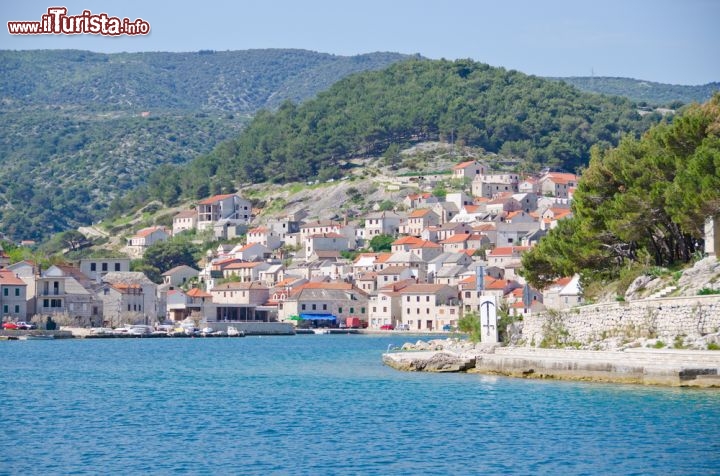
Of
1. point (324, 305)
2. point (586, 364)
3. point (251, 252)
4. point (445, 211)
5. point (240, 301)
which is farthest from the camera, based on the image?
point (445, 211)

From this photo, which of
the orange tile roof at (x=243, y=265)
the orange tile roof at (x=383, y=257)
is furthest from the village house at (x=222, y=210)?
the orange tile roof at (x=383, y=257)

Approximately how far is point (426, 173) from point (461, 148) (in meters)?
13.0

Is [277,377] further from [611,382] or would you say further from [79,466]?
[79,466]

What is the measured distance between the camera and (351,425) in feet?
101

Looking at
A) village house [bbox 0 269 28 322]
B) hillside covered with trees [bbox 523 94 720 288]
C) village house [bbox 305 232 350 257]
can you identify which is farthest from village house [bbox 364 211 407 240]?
hillside covered with trees [bbox 523 94 720 288]

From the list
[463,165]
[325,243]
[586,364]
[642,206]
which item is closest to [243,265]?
[325,243]

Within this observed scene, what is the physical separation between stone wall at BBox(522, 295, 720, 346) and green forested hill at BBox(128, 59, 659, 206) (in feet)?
386

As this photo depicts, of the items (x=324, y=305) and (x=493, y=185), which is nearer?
(x=324, y=305)

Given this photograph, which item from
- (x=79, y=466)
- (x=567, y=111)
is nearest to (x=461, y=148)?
(x=567, y=111)

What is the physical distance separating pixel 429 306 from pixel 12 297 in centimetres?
3178

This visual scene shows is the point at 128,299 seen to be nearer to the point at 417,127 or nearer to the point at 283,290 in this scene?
the point at 283,290

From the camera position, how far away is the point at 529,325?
4491cm

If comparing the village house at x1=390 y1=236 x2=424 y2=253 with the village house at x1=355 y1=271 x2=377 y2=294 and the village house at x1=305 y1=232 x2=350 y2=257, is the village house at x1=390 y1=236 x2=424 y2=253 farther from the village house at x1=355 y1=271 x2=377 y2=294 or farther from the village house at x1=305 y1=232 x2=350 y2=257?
the village house at x1=305 y1=232 x2=350 y2=257

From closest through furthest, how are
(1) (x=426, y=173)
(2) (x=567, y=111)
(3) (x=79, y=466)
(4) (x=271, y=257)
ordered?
(3) (x=79, y=466), (4) (x=271, y=257), (1) (x=426, y=173), (2) (x=567, y=111)
